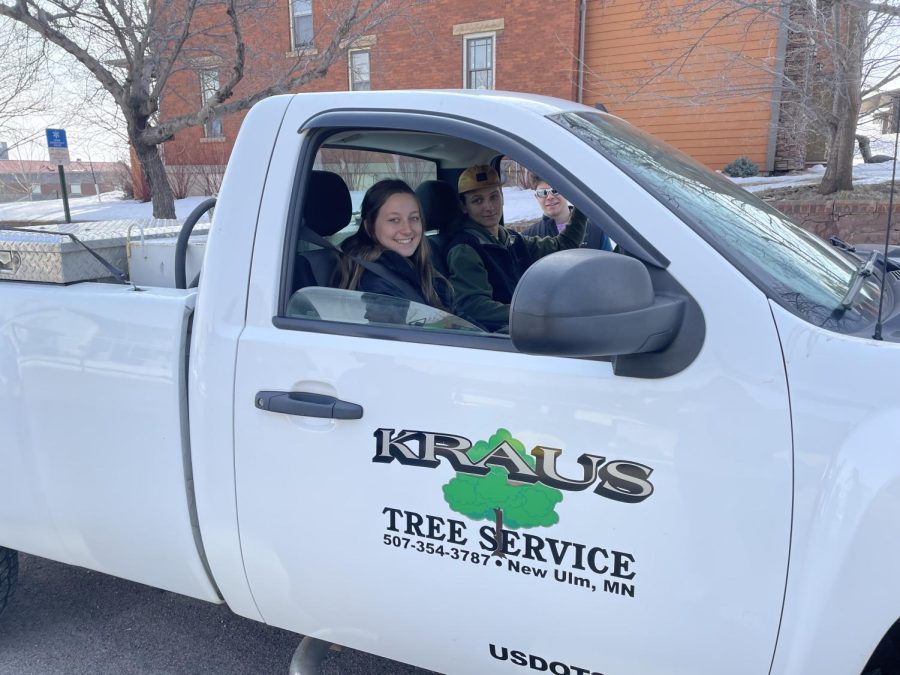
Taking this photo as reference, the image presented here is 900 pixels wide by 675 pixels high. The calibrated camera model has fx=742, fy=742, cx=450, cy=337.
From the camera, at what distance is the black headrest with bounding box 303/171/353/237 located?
232 centimetres

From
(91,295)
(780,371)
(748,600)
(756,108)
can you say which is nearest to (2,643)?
(91,295)

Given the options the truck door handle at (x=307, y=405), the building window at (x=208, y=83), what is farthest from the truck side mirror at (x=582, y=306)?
the building window at (x=208, y=83)

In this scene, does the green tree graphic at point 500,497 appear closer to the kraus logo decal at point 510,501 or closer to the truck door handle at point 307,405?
the kraus logo decal at point 510,501

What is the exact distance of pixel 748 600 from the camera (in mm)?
1562

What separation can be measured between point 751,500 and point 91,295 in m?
1.95

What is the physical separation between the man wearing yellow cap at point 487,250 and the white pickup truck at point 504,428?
20.2 inches

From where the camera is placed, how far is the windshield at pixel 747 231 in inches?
65.5

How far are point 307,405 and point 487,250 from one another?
134cm

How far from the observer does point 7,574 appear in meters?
2.87

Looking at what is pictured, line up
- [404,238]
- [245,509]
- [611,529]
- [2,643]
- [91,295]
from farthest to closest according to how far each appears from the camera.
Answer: [2,643] < [404,238] < [91,295] < [245,509] < [611,529]

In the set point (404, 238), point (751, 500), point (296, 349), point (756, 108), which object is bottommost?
point (751, 500)

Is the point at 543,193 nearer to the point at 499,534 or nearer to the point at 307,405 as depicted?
the point at 307,405

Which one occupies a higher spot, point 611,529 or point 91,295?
point 91,295

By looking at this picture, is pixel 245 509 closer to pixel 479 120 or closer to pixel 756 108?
pixel 479 120
